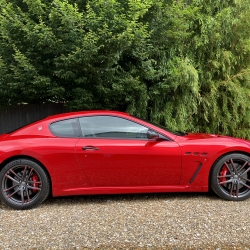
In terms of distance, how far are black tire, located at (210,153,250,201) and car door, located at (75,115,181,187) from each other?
0.55 m

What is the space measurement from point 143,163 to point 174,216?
2.63 feet

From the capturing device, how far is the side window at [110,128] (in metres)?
3.65

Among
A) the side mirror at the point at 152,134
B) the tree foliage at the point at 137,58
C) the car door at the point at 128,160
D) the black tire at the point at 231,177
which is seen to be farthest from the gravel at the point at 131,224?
the tree foliage at the point at 137,58

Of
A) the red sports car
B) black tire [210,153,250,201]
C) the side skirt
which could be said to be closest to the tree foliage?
the red sports car

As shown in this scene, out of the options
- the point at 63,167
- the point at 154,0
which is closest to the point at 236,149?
the point at 63,167

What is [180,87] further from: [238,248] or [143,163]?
[238,248]

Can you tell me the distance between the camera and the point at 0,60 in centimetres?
500

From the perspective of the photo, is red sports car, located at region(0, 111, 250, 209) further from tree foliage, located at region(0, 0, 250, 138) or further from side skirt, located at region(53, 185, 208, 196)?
tree foliage, located at region(0, 0, 250, 138)

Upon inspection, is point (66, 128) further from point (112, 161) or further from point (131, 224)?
point (131, 224)

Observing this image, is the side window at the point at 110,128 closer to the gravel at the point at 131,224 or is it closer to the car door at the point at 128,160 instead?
the car door at the point at 128,160

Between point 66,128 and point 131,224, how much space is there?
1626mm

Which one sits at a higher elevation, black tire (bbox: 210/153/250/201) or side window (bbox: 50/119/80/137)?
side window (bbox: 50/119/80/137)

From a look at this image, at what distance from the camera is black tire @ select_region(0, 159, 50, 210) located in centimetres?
345

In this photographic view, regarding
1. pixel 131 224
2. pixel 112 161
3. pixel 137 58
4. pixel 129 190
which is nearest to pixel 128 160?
pixel 112 161
